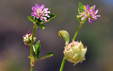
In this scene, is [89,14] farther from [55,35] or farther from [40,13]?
[55,35]

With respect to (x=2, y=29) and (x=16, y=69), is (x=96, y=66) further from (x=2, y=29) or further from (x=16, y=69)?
(x=2, y=29)

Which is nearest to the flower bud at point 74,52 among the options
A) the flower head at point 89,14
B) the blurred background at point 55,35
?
the flower head at point 89,14

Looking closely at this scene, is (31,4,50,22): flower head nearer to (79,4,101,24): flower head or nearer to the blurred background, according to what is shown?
(79,4,101,24): flower head

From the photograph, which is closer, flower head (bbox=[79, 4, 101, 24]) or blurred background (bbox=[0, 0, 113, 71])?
flower head (bbox=[79, 4, 101, 24])

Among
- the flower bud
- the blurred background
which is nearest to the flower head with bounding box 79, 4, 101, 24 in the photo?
the flower bud

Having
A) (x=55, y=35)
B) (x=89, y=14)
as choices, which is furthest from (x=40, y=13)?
(x=55, y=35)

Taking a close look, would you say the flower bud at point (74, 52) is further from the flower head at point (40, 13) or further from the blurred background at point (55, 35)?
the blurred background at point (55, 35)

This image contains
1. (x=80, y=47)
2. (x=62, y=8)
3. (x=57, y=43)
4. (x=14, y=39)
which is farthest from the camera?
(x=62, y=8)

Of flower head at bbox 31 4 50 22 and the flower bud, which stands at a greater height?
flower head at bbox 31 4 50 22

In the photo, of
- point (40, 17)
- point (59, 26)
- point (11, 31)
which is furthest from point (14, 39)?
point (40, 17)
